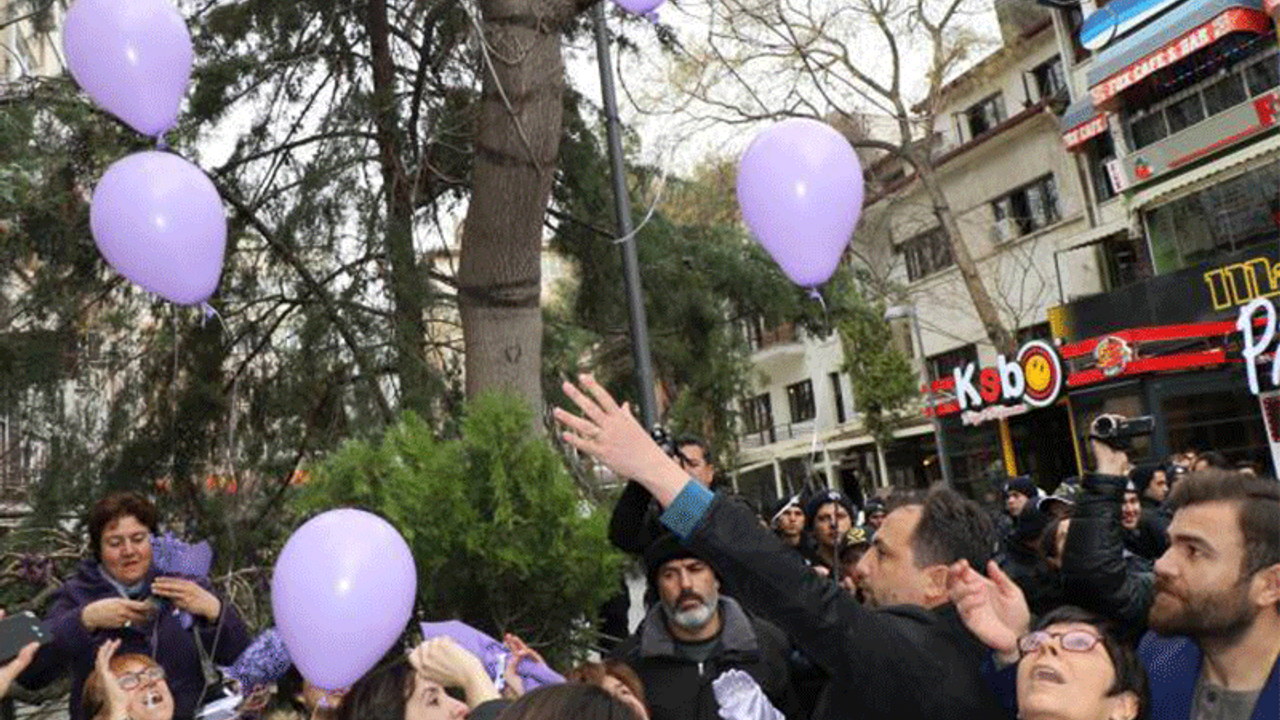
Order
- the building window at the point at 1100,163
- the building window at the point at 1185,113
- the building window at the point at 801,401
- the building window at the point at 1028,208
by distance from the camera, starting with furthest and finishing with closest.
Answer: the building window at the point at 801,401 → the building window at the point at 1028,208 → the building window at the point at 1100,163 → the building window at the point at 1185,113

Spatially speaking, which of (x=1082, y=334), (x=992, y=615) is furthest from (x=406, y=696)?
(x=1082, y=334)

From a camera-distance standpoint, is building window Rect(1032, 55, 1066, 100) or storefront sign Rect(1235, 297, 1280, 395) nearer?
storefront sign Rect(1235, 297, 1280, 395)

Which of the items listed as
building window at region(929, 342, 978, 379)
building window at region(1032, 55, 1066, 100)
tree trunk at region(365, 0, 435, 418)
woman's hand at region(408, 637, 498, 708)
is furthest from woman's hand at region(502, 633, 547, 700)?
building window at region(929, 342, 978, 379)

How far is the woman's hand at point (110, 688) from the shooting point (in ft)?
9.46

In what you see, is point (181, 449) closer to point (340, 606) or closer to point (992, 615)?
point (340, 606)

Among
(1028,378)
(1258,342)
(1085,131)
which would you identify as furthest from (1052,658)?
(1085,131)

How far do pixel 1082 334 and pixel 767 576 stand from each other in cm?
1993

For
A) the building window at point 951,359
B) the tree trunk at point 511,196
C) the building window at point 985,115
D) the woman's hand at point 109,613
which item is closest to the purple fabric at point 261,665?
the woman's hand at point 109,613

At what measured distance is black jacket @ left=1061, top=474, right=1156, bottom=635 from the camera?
2346 millimetres

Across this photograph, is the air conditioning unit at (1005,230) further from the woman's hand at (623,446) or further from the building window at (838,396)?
the woman's hand at (623,446)

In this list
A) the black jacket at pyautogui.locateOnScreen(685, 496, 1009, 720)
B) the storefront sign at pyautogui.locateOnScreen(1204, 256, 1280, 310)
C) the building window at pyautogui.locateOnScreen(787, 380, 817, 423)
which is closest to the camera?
the black jacket at pyautogui.locateOnScreen(685, 496, 1009, 720)

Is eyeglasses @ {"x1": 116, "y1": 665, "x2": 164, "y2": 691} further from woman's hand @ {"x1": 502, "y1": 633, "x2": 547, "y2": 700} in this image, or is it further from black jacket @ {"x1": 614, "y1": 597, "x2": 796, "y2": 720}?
black jacket @ {"x1": 614, "y1": 597, "x2": 796, "y2": 720}

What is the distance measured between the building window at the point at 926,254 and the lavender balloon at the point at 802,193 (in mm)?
22288

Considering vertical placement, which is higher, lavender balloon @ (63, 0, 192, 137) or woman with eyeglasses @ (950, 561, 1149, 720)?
lavender balloon @ (63, 0, 192, 137)
